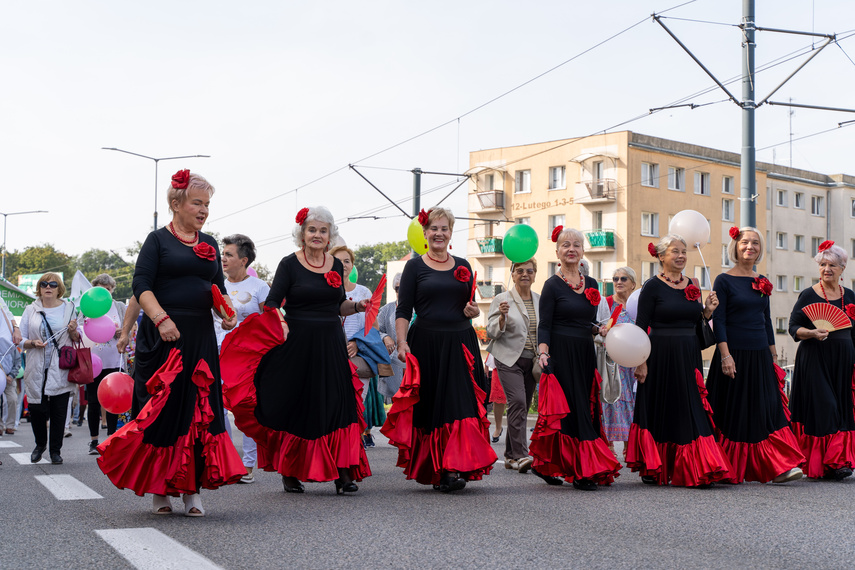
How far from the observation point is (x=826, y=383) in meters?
9.54

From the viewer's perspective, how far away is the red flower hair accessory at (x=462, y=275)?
8.39 meters

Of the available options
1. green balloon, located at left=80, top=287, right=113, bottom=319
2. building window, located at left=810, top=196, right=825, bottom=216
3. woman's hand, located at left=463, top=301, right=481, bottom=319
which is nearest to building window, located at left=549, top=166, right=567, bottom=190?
building window, located at left=810, top=196, right=825, bottom=216

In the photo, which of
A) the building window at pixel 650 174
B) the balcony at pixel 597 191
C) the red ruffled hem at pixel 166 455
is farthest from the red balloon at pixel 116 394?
the building window at pixel 650 174

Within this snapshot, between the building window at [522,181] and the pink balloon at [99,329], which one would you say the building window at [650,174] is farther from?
the pink balloon at [99,329]

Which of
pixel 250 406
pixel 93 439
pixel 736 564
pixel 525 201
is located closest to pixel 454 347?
pixel 250 406

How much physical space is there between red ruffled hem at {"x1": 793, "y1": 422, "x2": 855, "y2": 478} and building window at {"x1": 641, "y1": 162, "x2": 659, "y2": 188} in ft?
168

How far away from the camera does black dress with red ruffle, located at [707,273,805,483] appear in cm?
880

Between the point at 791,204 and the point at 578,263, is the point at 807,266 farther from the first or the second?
the point at 578,263

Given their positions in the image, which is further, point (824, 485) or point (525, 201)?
point (525, 201)

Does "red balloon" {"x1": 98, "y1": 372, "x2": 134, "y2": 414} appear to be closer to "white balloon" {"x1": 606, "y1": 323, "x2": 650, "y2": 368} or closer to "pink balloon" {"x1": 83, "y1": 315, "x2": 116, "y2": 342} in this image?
"white balloon" {"x1": 606, "y1": 323, "x2": 650, "y2": 368}

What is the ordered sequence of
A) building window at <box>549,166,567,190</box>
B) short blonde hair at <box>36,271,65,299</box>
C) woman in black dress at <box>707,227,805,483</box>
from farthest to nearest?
building window at <box>549,166,567,190</box>
short blonde hair at <box>36,271,65,299</box>
woman in black dress at <box>707,227,805,483</box>

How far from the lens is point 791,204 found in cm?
6969

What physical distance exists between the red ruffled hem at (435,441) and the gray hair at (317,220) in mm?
1175

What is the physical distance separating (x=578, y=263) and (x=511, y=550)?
13.2 feet
